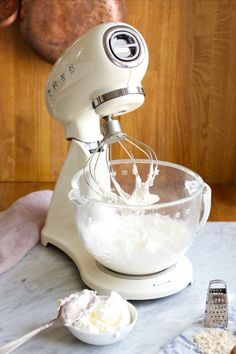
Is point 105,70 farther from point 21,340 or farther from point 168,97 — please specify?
point 168,97

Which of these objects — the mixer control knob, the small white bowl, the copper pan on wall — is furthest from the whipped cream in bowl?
the copper pan on wall

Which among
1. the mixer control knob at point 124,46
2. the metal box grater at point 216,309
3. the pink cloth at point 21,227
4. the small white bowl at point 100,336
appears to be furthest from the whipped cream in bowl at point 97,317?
the mixer control knob at point 124,46

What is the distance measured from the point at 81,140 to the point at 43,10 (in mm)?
693

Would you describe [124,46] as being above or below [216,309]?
above

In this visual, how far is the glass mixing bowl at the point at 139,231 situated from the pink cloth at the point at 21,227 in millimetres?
181

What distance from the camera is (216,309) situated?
37.2 inches

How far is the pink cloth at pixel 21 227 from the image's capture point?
118 cm

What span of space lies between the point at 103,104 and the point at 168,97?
904mm

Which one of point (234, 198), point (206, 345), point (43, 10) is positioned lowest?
point (234, 198)

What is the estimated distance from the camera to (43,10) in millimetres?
1729

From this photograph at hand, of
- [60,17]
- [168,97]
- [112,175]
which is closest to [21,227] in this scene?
[112,175]

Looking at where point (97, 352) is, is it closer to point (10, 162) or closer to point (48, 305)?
point (48, 305)

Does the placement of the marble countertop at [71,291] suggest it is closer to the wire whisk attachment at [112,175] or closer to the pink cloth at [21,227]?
the pink cloth at [21,227]

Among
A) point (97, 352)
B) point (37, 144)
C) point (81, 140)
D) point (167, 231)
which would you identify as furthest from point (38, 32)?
point (97, 352)
